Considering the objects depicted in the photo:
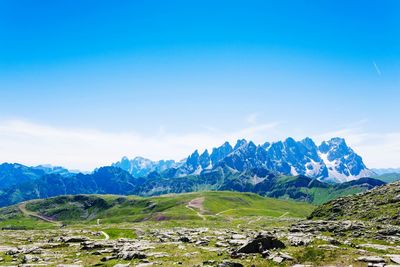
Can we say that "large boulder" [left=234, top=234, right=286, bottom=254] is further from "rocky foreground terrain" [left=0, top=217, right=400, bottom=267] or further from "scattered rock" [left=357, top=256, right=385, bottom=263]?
"scattered rock" [left=357, top=256, right=385, bottom=263]

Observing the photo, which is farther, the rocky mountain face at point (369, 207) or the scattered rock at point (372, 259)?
the rocky mountain face at point (369, 207)

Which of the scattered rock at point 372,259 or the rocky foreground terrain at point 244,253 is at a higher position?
the scattered rock at point 372,259

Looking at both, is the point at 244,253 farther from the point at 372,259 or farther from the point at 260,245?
the point at 372,259

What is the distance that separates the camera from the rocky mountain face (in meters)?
69.4

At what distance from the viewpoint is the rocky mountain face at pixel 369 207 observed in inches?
2731

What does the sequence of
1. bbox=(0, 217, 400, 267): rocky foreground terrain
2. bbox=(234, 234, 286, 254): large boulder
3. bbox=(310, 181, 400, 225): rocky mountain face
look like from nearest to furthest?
bbox=(0, 217, 400, 267): rocky foreground terrain, bbox=(234, 234, 286, 254): large boulder, bbox=(310, 181, 400, 225): rocky mountain face

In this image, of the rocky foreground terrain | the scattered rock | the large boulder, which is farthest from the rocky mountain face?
the large boulder

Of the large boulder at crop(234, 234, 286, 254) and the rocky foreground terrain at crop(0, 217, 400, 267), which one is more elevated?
the large boulder at crop(234, 234, 286, 254)

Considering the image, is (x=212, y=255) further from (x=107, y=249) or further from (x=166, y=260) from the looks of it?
(x=107, y=249)

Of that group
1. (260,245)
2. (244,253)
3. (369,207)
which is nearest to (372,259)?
(260,245)

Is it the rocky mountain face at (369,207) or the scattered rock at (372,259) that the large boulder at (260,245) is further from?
the rocky mountain face at (369,207)

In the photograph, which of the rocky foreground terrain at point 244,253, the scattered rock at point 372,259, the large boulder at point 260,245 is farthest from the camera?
the large boulder at point 260,245

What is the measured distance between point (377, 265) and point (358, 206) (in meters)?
63.3

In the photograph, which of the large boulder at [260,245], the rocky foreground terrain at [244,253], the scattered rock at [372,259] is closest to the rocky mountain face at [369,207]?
the rocky foreground terrain at [244,253]
